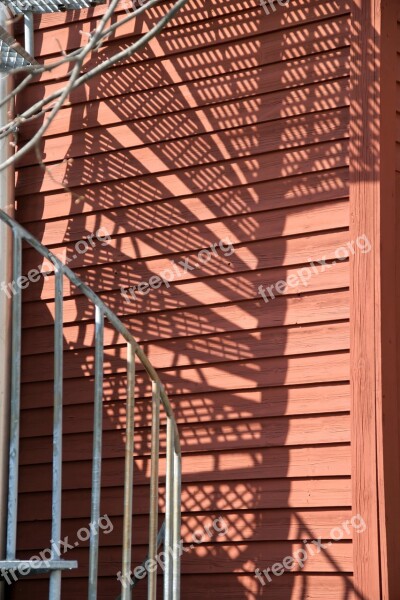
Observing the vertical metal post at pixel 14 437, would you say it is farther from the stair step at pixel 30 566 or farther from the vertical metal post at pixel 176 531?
the vertical metal post at pixel 176 531

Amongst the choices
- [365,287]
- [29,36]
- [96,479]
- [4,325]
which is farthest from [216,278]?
[29,36]

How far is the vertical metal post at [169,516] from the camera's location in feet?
15.3

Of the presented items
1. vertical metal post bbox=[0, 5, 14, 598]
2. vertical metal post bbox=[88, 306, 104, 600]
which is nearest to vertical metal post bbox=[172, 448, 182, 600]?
vertical metal post bbox=[88, 306, 104, 600]

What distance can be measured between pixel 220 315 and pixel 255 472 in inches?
34.8

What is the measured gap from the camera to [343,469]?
4953mm

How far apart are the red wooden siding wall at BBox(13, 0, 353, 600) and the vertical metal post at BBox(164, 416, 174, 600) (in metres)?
0.55

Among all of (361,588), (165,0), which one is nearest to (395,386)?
(361,588)

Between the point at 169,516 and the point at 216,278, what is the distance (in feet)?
4.65

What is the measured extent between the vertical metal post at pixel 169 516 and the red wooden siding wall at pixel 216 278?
1.81 ft

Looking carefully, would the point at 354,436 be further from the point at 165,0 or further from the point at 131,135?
the point at 165,0

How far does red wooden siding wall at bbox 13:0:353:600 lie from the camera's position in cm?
513

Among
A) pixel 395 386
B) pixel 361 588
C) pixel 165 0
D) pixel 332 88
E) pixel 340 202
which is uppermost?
pixel 165 0

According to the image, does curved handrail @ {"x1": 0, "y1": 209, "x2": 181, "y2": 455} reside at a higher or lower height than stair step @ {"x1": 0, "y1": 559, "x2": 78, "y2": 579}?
higher

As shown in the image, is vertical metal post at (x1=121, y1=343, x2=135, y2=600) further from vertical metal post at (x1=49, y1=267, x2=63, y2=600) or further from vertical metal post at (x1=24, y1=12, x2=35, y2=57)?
vertical metal post at (x1=24, y1=12, x2=35, y2=57)
